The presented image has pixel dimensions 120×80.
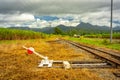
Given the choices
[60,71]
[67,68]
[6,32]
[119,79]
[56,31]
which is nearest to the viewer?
[119,79]

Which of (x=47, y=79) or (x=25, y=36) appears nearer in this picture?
(x=47, y=79)

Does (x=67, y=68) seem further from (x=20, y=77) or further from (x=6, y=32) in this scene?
(x=6, y=32)

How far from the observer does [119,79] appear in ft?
28.3

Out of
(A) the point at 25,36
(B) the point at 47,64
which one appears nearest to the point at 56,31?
(A) the point at 25,36

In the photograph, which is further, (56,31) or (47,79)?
(56,31)

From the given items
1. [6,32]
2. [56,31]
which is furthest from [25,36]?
[56,31]

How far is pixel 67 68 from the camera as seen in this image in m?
10.9

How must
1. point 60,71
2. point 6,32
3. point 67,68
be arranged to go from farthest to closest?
point 6,32 → point 67,68 → point 60,71

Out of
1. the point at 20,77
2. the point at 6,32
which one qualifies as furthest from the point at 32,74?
the point at 6,32

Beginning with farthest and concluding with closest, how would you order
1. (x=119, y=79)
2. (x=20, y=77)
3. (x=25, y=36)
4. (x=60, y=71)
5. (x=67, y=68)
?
(x=25, y=36)
(x=67, y=68)
(x=60, y=71)
(x=20, y=77)
(x=119, y=79)

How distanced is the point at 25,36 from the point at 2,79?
58.1 metres

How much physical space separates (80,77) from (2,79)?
307 cm

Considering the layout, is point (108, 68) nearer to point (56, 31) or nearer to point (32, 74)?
point (32, 74)

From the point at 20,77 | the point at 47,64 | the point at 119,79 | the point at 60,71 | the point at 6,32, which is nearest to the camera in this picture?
the point at 119,79
